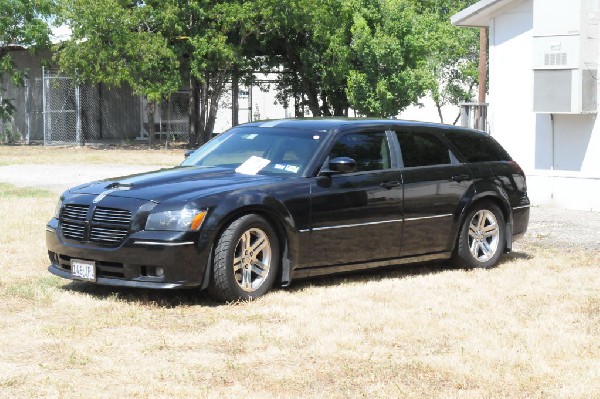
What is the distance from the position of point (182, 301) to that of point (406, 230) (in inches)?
93.9

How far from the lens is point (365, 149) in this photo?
10.4 metres

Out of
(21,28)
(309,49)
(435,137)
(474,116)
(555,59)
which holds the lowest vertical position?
(435,137)

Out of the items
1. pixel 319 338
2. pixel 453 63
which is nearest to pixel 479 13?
pixel 319 338

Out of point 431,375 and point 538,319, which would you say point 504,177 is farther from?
point 431,375

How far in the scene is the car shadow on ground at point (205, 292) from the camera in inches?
361

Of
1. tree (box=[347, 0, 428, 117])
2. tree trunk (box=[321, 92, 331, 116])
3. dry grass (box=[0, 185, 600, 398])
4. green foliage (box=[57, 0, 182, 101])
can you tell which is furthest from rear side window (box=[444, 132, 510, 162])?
tree trunk (box=[321, 92, 331, 116])

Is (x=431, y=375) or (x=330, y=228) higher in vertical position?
(x=330, y=228)

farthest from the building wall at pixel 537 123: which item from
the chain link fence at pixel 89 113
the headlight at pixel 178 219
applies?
the chain link fence at pixel 89 113

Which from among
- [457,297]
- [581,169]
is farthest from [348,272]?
[581,169]

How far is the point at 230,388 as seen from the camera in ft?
21.0

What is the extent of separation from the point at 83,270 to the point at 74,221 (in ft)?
1.42

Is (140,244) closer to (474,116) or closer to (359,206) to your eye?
(359,206)

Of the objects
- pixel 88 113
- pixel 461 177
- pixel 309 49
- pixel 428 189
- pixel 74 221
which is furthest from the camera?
pixel 88 113

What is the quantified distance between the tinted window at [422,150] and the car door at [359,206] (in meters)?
0.19
